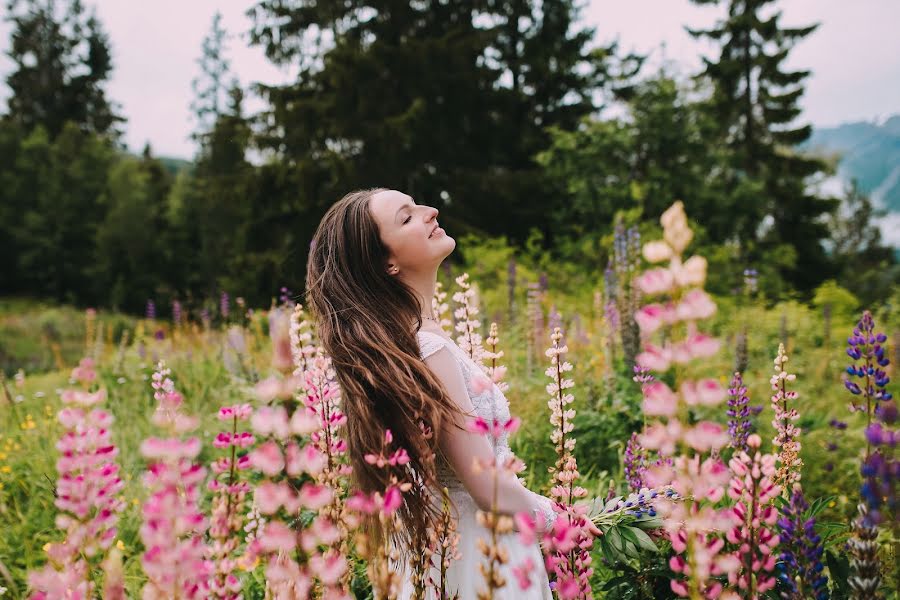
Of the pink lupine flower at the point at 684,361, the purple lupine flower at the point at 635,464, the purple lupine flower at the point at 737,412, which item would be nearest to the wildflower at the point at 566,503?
the pink lupine flower at the point at 684,361

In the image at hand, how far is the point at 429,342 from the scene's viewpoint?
6.05 feet

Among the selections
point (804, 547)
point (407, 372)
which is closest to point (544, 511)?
point (407, 372)

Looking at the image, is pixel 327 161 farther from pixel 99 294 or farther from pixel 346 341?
pixel 99 294

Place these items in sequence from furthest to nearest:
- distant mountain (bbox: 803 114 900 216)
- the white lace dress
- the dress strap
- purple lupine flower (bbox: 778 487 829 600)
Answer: distant mountain (bbox: 803 114 900 216), the dress strap, the white lace dress, purple lupine flower (bbox: 778 487 829 600)

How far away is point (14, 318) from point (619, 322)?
2558 cm

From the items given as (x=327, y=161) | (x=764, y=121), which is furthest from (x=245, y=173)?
(x=764, y=121)

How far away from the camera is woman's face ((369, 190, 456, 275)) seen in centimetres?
203

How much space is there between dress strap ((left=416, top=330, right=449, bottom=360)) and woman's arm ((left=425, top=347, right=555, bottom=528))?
3.1 inches

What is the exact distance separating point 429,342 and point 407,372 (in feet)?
0.58

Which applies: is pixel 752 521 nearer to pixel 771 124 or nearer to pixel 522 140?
pixel 522 140

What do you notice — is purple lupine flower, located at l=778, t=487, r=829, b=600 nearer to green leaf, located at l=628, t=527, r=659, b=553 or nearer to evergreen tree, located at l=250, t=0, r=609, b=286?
green leaf, located at l=628, t=527, r=659, b=553

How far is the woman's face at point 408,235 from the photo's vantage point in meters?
2.03

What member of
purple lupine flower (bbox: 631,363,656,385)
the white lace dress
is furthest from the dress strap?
purple lupine flower (bbox: 631,363,656,385)

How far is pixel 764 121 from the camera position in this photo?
1662 centimetres
